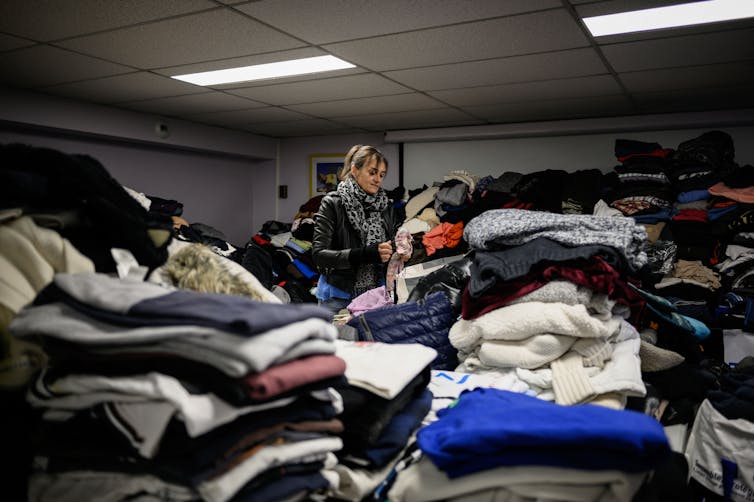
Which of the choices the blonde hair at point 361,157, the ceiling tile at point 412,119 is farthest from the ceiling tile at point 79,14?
the ceiling tile at point 412,119

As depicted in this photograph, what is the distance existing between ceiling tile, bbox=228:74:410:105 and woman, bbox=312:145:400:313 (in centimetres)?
73

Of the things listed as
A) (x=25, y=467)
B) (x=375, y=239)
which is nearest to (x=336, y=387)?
(x=25, y=467)

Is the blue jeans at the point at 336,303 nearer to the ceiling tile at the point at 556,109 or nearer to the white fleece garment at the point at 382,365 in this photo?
the white fleece garment at the point at 382,365

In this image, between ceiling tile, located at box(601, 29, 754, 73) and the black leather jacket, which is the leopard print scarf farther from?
ceiling tile, located at box(601, 29, 754, 73)

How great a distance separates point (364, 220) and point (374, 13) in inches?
37.6

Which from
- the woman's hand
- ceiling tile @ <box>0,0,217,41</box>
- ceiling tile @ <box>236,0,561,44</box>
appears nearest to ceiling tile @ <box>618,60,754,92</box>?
ceiling tile @ <box>236,0,561,44</box>

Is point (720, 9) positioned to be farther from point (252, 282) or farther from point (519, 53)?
point (252, 282)

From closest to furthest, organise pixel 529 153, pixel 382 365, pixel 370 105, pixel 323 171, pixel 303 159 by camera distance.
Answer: pixel 382 365 → pixel 370 105 → pixel 529 153 → pixel 323 171 → pixel 303 159

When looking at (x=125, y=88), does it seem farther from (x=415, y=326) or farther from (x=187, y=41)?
(x=415, y=326)

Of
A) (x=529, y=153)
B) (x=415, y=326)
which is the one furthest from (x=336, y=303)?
(x=529, y=153)

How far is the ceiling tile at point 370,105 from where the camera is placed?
3562 mm

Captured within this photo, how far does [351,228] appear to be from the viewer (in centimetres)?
252

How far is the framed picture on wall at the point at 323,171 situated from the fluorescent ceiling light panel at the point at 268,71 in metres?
2.34

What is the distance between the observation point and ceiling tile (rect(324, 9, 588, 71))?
6.89ft
